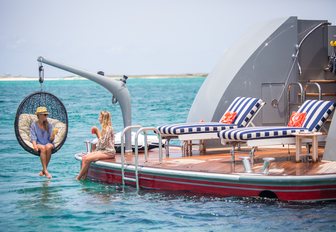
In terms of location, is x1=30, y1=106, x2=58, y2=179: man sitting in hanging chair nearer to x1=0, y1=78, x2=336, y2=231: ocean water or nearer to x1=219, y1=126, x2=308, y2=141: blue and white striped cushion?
x1=0, y1=78, x2=336, y2=231: ocean water

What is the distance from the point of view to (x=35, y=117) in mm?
15688

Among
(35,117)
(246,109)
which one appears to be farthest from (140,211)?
(35,117)

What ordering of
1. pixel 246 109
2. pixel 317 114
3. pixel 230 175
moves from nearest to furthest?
pixel 230 175, pixel 317 114, pixel 246 109

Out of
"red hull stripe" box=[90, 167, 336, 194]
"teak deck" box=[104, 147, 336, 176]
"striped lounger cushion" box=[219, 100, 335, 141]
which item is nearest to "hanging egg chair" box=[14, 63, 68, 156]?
"teak deck" box=[104, 147, 336, 176]

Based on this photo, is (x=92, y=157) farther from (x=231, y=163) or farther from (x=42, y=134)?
(x=231, y=163)

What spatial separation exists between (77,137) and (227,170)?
62.3 ft

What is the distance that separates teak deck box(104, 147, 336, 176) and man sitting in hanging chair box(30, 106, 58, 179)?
115 cm

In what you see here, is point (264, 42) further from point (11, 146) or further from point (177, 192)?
point (11, 146)

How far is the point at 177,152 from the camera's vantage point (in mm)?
15602

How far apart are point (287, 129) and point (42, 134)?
→ 13.9 feet

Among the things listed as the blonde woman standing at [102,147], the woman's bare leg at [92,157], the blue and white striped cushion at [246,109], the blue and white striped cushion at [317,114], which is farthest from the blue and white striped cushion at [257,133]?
the woman's bare leg at [92,157]

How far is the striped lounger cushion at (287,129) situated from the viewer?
1328cm

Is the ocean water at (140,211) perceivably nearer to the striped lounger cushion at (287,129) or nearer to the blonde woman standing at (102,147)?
the blonde woman standing at (102,147)

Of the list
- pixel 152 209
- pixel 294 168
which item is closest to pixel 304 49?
pixel 294 168
